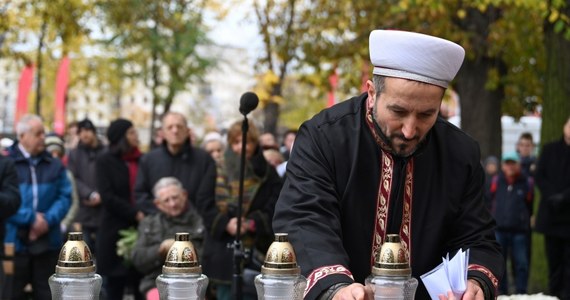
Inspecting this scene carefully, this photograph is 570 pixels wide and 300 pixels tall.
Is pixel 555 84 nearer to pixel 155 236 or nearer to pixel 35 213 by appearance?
pixel 155 236

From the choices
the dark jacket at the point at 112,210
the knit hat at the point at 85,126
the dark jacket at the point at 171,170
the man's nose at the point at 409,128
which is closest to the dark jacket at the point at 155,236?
the dark jacket at the point at 171,170

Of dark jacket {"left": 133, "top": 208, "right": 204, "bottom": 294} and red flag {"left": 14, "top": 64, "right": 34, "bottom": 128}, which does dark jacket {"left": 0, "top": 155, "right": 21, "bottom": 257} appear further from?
red flag {"left": 14, "top": 64, "right": 34, "bottom": 128}

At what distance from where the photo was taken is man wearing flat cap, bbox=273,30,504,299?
394 cm

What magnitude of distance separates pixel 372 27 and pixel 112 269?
764 centimetres

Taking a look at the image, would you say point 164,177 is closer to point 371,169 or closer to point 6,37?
point 371,169

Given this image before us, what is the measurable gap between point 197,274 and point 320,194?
651 millimetres

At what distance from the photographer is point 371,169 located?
427cm

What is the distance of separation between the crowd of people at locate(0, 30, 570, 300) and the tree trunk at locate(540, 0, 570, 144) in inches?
38.9

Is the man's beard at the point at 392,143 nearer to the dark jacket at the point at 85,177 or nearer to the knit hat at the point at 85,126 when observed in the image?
the dark jacket at the point at 85,177

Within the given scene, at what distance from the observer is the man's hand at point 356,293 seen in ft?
11.7

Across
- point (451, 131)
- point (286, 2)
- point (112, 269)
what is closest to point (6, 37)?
point (286, 2)

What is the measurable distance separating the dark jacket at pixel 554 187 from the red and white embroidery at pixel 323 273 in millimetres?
8078

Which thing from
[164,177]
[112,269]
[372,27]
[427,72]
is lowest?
[112,269]

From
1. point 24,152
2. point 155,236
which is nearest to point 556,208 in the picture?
point 155,236
